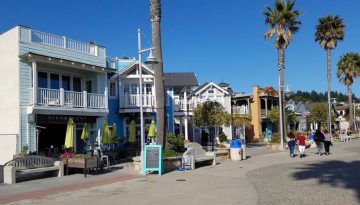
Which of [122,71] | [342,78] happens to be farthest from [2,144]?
[342,78]

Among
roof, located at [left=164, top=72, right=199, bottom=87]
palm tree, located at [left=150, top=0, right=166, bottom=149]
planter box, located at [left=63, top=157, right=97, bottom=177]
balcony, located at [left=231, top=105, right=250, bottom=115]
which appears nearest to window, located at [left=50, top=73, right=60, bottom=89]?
palm tree, located at [left=150, top=0, right=166, bottom=149]

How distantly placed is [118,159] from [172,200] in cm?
1333

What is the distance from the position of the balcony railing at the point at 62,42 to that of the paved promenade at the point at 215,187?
8234mm

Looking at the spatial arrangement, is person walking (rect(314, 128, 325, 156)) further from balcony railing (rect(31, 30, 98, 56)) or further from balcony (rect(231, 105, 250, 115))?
balcony (rect(231, 105, 250, 115))

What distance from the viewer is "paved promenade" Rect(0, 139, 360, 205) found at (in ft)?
35.4

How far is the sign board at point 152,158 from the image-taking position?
16.4 metres

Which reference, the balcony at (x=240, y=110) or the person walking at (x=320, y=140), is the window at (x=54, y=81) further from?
the balcony at (x=240, y=110)

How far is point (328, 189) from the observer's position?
11703 mm

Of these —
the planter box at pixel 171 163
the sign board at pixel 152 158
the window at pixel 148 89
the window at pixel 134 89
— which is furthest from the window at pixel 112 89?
the sign board at pixel 152 158

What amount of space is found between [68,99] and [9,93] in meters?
2.96

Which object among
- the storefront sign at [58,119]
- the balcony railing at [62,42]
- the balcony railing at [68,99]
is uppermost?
the balcony railing at [62,42]

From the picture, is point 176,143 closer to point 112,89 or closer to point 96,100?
point 96,100

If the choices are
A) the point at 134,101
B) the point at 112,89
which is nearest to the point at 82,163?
the point at 134,101

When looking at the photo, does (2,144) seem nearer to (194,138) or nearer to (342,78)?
(194,138)
